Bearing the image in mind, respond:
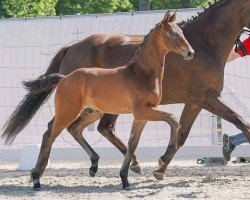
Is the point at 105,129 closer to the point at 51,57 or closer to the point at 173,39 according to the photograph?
the point at 173,39

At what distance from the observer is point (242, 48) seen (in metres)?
9.67

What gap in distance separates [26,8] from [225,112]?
687 inches

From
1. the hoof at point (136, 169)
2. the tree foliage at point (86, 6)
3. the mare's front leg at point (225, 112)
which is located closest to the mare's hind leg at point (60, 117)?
the hoof at point (136, 169)

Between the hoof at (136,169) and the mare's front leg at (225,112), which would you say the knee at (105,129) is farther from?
the mare's front leg at (225,112)

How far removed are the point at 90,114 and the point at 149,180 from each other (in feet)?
3.82

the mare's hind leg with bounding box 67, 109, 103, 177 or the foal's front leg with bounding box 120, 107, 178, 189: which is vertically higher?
the foal's front leg with bounding box 120, 107, 178, 189

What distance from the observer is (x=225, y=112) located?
879 centimetres

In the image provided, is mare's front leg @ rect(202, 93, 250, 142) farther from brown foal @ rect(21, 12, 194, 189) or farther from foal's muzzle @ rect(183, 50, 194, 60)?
foal's muzzle @ rect(183, 50, 194, 60)

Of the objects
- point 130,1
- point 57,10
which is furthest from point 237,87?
point 130,1

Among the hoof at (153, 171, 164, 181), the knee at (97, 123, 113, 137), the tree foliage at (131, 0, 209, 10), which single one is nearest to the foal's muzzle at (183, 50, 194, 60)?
the hoof at (153, 171, 164, 181)

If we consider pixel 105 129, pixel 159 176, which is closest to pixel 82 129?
pixel 105 129

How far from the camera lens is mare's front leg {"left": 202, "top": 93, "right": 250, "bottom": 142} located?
8.73 meters

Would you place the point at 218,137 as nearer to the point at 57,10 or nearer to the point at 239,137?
the point at 239,137

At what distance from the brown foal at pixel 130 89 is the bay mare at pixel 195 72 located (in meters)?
0.77
